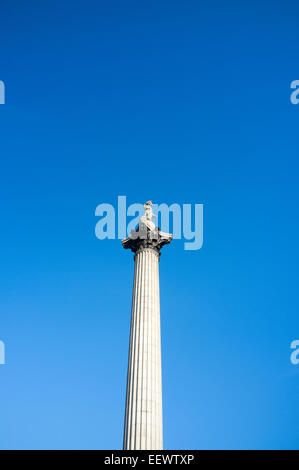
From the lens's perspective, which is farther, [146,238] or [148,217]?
[148,217]

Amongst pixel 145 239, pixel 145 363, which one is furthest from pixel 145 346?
pixel 145 239

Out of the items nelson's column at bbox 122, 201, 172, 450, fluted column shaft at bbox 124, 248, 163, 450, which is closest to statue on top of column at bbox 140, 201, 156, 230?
nelson's column at bbox 122, 201, 172, 450

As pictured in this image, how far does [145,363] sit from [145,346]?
128cm

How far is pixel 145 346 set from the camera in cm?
3591

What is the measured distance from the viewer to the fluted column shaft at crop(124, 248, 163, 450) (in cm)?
3219

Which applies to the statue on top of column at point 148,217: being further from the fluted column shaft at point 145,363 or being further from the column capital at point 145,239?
the fluted column shaft at point 145,363

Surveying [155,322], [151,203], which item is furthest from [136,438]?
[151,203]

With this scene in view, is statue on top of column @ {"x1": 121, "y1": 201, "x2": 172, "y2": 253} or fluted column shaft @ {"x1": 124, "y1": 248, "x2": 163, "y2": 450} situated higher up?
statue on top of column @ {"x1": 121, "y1": 201, "x2": 172, "y2": 253}

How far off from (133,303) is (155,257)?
4.94 m

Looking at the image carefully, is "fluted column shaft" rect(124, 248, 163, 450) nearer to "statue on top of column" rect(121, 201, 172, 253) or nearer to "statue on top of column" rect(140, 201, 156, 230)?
"statue on top of column" rect(121, 201, 172, 253)

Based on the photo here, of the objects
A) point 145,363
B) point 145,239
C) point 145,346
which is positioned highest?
point 145,239

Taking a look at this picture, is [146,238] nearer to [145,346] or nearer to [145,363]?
[145,346]
